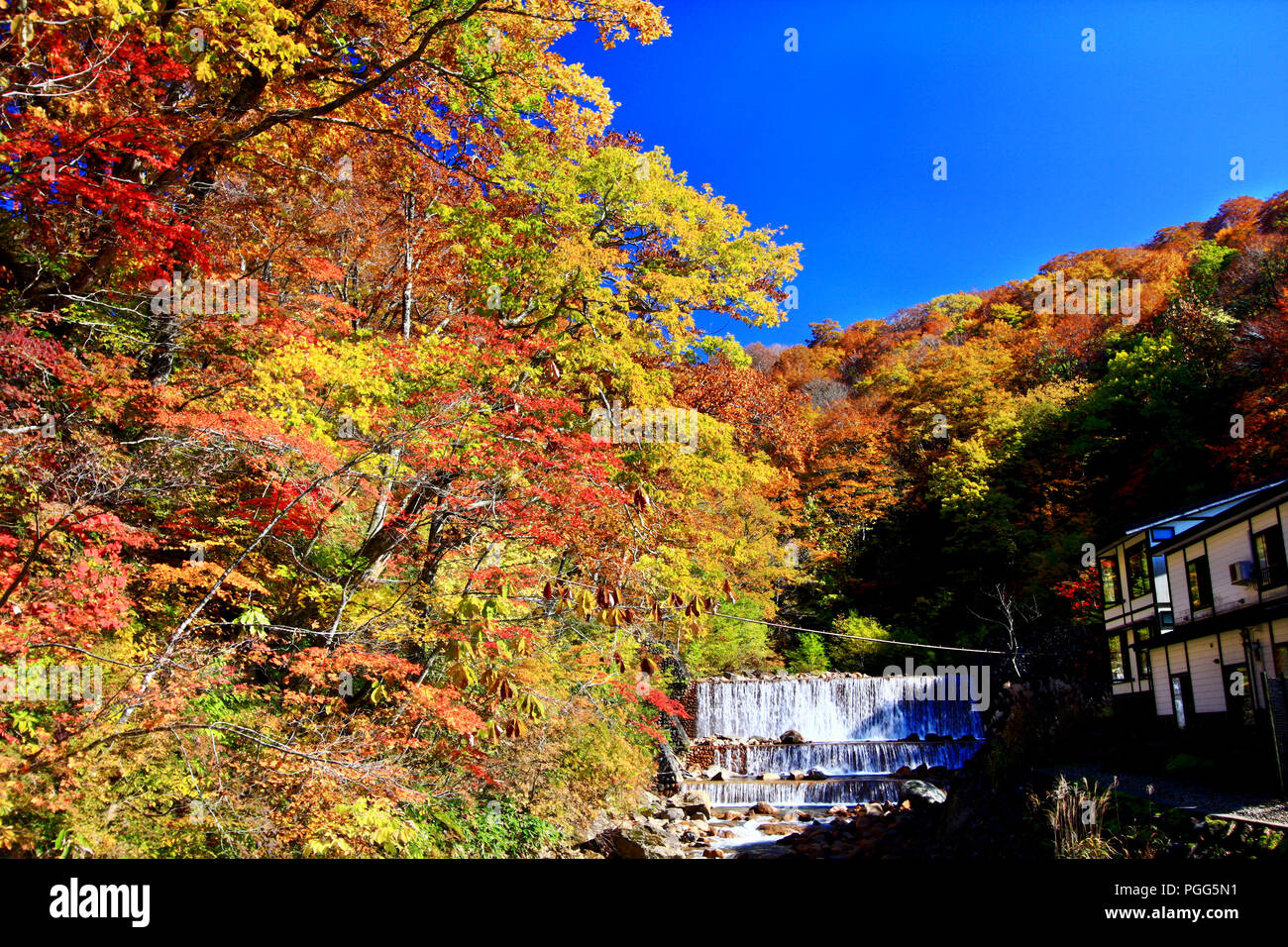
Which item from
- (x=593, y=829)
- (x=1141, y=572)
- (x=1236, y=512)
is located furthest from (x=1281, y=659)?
(x=593, y=829)

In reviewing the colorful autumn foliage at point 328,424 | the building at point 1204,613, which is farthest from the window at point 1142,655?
the colorful autumn foliage at point 328,424

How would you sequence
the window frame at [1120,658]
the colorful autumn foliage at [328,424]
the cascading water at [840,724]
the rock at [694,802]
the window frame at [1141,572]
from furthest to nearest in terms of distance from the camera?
the cascading water at [840,724], the window frame at [1120,658], the window frame at [1141,572], the rock at [694,802], the colorful autumn foliage at [328,424]

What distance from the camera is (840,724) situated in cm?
2339

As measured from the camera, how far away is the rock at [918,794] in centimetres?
1645

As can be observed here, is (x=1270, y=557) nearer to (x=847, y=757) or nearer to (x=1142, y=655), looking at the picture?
(x=1142, y=655)

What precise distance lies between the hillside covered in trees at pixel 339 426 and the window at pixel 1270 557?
6.46m

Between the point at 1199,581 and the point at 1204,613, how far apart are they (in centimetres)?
76

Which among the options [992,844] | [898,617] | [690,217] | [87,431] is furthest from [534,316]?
[898,617]

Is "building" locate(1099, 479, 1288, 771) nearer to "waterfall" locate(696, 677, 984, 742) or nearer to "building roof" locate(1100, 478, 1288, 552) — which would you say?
"building roof" locate(1100, 478, 1288, 552)

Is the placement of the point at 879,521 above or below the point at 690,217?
below

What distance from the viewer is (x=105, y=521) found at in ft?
23.5

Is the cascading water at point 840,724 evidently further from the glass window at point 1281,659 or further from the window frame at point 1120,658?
the glass window at point 1281,659
